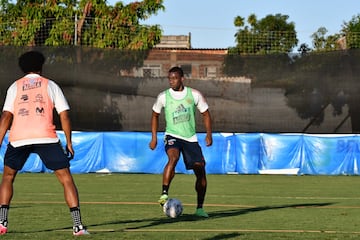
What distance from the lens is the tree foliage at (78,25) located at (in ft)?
101

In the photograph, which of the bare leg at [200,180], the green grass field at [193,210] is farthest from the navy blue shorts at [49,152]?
the bare leg at [200,180]

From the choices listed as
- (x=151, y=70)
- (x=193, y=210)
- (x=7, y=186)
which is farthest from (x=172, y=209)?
(x=151, y=70)

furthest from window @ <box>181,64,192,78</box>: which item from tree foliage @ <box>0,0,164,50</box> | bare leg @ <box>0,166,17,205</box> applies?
bare leg @ <box>0,166,17,205</box>

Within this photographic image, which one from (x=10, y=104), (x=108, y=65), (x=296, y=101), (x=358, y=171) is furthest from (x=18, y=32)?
(x=10, y=104)

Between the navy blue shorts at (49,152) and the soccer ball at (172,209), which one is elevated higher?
the navy blue shorts at (49,152)

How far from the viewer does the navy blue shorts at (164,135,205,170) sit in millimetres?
12898

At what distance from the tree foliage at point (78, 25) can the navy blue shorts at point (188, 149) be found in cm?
1742

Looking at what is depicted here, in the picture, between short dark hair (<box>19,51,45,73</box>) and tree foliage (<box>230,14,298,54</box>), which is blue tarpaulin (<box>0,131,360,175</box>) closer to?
tree foliage (<box>230,14,298,54</box>)

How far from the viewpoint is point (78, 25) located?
3069 centimetres

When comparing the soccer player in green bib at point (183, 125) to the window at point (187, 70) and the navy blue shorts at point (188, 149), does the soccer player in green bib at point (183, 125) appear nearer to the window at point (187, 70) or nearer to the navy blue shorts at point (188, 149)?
the navy blue shorts at point (188, 149)

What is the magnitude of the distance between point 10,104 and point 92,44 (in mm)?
20572

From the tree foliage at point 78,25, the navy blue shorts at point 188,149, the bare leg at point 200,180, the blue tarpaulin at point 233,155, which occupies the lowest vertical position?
the blue tarpaulin at point 233,155

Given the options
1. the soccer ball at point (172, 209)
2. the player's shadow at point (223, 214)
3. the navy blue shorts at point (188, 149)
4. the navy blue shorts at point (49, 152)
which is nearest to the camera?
the navy blue shorts at point (49, 152)

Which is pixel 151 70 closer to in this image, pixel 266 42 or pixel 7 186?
pixel 266 42
